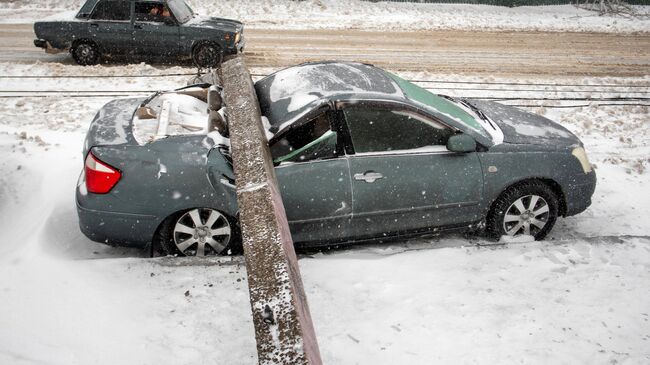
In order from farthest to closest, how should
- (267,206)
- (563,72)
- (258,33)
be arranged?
(258,33) < (563,72) < (267,206)

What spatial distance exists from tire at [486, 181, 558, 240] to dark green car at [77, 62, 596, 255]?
0.04 ft

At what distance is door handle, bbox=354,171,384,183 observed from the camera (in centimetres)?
416

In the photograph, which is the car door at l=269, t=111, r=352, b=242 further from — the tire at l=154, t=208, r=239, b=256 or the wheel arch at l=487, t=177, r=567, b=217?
the wheel arch at l=487, t=177, r=567, b=217

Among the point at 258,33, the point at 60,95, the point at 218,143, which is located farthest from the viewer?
the point at 258,33

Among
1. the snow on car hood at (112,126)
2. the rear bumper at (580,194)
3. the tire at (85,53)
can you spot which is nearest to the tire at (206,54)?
the tire at (85,53)

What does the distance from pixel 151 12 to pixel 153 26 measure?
0.31 meters

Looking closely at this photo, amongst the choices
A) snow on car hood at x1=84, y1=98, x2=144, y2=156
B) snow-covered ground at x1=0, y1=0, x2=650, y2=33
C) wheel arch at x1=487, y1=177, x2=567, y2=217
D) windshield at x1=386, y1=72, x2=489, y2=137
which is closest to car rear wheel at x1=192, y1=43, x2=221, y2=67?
snow-covered ground at x1=0, y1=0, x2=650, y2=33

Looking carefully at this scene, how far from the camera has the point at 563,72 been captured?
11.2m

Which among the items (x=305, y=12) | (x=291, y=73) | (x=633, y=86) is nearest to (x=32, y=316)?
(x=291, y=73)

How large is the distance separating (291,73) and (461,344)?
10.2 ft

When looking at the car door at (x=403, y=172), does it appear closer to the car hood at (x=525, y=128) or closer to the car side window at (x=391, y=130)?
the car side window at (x=391, y=130)

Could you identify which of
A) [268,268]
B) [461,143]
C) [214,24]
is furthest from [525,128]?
[214,24]

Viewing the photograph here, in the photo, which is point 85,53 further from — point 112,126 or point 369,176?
point 369,176

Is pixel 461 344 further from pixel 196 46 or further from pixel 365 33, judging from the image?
pixel 365 33
